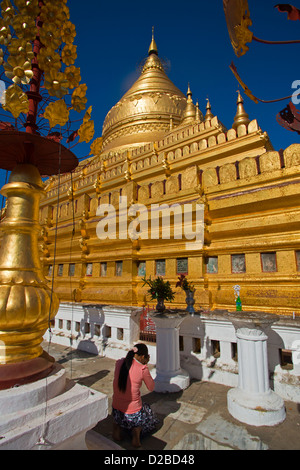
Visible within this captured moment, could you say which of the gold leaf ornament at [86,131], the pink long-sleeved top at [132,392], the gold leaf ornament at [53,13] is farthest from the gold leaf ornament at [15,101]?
the pink long-sleeved top at [132,392]

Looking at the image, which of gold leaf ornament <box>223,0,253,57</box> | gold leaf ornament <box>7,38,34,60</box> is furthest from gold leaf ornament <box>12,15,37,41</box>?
gold leaf ornament <box>223,0,253,57</box>

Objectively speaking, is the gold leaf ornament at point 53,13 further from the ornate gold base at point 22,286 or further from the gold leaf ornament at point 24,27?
the ornate gold base at point 22,286

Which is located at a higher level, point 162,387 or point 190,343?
point 190,343

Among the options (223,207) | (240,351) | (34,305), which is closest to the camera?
(34,305)

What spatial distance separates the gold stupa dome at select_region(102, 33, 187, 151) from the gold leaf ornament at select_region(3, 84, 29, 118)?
54.0ft

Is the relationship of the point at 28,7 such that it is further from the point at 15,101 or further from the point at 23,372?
the point at 23,372

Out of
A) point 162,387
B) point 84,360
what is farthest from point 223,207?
point 84,360

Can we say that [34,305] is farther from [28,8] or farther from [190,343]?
[190,343]

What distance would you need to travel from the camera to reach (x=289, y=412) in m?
3.78

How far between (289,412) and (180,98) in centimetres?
2366

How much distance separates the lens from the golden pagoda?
251 inches

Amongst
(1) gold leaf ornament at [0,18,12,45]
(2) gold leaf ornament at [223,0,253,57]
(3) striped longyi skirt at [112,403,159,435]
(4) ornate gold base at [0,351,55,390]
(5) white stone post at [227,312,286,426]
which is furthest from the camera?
(5) white stone post at [227,312,286,426]

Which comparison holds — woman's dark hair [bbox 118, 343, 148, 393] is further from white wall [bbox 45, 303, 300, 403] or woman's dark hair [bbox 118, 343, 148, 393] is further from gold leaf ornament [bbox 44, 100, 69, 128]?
gold leaf ornament [bbox 44, 100, 69, 128]
